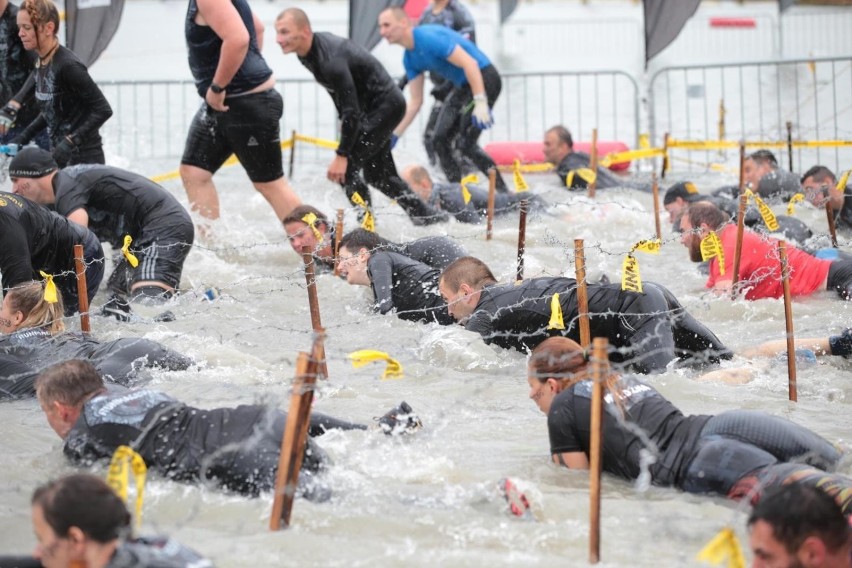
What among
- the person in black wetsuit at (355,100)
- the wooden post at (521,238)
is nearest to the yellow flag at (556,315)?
the wooden post at (521,238)

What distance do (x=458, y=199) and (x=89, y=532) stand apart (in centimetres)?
774

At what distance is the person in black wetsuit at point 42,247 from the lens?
22.7 feet

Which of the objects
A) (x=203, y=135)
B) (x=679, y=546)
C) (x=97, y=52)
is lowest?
(x=679, y=546)

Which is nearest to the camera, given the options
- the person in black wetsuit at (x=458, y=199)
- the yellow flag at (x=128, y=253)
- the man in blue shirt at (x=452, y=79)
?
the yellow flag at (x=128, y=253)

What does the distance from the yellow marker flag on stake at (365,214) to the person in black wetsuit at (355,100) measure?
0.14 m

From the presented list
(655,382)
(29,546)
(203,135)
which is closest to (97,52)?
(203,135)

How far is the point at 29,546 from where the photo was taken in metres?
4.36

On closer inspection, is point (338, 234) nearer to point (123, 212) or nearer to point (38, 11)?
point (123, 212)

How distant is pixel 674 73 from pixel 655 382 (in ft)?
58.4

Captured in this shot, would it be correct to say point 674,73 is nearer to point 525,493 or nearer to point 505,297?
point 505,297

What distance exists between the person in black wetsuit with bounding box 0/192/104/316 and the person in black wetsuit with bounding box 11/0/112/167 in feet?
4.53

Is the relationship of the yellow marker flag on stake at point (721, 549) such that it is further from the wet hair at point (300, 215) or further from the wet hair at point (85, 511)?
the wet hair at point (300, 215)

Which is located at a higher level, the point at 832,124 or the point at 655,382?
the point at 832,124

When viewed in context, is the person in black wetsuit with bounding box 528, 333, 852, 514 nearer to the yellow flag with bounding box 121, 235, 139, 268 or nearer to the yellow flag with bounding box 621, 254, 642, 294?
the yellow flag with bounding box 621, 254, 642, 294
